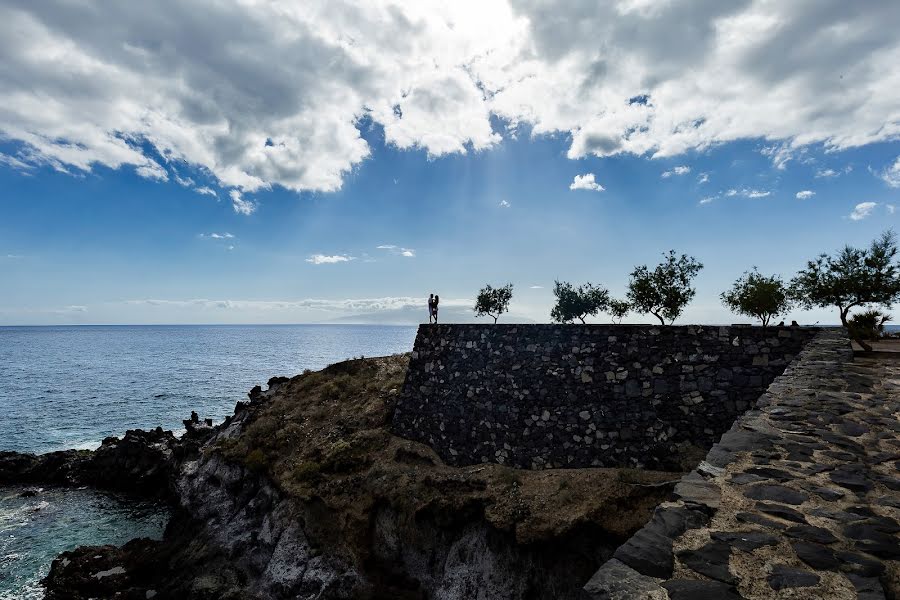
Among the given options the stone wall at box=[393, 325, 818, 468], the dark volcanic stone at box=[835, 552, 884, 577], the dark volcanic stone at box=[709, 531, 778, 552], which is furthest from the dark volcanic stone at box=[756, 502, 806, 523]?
the stone wall at box=[393, 325, 818, 468]

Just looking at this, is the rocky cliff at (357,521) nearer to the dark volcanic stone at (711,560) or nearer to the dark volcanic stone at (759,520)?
the dark volcanic stone at (759,520)

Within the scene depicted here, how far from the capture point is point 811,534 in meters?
4.16

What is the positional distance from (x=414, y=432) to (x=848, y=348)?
17.0 metres

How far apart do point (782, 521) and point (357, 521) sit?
16.2 meters

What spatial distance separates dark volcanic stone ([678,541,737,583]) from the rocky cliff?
382 inches

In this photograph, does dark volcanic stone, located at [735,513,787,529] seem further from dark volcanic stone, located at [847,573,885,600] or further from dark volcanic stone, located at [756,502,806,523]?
dark volcanic stone, located at [847,573,885,600]

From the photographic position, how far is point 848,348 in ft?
40.8

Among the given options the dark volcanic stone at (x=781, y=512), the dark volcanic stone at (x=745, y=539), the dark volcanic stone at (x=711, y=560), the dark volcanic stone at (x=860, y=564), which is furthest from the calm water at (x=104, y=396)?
the dark volcanic stone at (x=860, y=564)

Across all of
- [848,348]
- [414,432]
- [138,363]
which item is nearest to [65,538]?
[414,432]

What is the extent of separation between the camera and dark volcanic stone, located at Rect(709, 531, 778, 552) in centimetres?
406

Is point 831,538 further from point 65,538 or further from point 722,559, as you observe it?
point 65,538

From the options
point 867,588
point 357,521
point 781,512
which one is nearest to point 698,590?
point 867,588

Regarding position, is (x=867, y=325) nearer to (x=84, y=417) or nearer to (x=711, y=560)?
(x=711, y=560)

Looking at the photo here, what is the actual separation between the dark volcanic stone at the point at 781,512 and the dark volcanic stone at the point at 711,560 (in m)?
0.95
